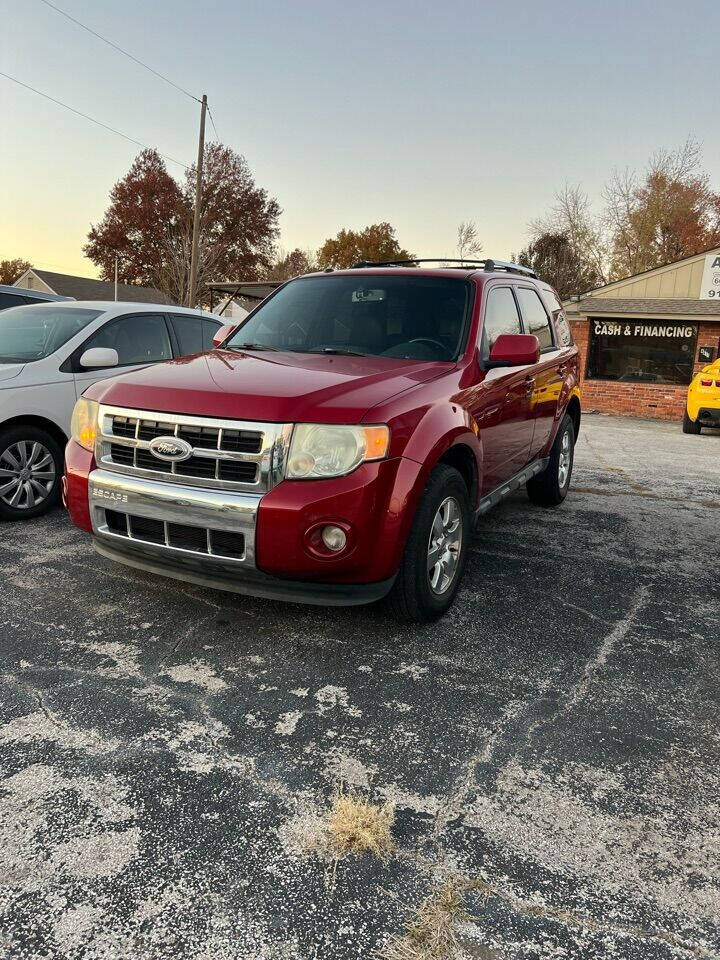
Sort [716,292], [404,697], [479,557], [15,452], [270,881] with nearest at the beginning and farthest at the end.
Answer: [270,881] → [404,697] → [479,557] → [15,452] → [716,292]

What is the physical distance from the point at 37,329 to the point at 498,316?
3894mm

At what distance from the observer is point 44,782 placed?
2275 mm

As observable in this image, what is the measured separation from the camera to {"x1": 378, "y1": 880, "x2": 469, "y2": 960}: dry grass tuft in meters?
1.69

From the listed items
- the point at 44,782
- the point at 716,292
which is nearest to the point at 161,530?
the point at 44,782

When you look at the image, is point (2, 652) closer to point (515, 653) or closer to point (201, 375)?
point (201, 375)

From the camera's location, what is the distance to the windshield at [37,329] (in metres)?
5.58

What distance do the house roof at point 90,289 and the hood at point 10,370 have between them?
44807mm

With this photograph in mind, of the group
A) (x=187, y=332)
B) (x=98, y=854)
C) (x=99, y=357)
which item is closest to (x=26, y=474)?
(x=99, y=357)

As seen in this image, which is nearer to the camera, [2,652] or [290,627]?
[2,652]

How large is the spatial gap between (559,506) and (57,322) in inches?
191

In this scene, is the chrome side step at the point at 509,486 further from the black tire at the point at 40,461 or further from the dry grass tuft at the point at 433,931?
the black tire at the point at 40,461

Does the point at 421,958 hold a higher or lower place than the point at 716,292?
lower

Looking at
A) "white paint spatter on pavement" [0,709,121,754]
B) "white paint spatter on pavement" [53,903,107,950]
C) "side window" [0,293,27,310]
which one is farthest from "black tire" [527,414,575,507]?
"side window" [0,293,27,310]

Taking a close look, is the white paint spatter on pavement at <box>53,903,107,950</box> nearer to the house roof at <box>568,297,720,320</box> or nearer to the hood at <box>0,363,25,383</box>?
the hood at <box>0,363,25,383</box>
